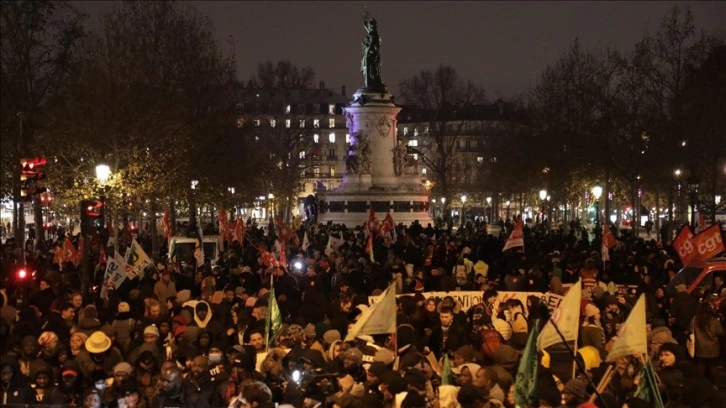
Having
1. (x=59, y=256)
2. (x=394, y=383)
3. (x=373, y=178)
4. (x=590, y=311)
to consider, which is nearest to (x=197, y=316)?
(x=590, y=311)

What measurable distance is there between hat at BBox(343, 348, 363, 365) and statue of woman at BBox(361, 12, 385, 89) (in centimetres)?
5172

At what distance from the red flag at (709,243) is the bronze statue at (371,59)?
44655 mm

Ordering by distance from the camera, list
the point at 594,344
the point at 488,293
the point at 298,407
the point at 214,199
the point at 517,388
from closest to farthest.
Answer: the point at 517,388
the point at 298,407
the point at 594,344
the point at 488,293
the point at 214,199

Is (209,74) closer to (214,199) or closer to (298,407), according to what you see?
(214,199)

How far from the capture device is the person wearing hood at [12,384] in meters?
9.86

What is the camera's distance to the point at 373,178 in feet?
202

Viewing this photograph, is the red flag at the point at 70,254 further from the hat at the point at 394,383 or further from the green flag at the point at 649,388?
the green flag at the point at 649,388

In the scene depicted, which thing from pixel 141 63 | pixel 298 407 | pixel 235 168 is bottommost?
pixel 298 407

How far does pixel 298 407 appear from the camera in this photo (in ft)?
31.6

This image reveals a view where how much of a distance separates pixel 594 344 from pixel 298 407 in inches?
165

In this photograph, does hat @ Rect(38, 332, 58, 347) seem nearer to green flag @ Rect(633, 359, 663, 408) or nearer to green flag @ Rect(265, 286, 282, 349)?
green flag @ Rect(265, 286, 282, 349)

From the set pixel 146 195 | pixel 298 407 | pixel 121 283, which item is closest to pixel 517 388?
pixel 298 407

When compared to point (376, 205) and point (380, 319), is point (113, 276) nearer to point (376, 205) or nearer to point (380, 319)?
point (380, 319)

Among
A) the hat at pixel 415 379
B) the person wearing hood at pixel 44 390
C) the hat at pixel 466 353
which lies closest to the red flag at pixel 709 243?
the hat at pixel 466 353
